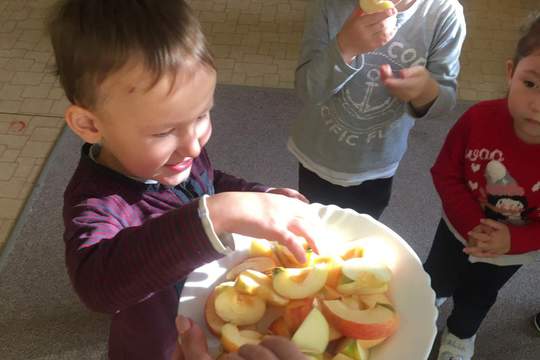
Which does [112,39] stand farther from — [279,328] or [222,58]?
[222,58]

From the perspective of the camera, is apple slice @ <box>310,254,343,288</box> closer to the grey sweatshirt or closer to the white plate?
the white plate

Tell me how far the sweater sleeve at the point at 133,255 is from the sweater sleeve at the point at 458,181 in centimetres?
54

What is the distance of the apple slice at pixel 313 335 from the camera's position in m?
0.60

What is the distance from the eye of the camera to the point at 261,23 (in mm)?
2240

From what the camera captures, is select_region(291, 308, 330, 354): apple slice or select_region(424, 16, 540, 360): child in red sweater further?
select_region(424, 16, 540, 360): child in red sweater

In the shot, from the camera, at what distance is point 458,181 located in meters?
0.95

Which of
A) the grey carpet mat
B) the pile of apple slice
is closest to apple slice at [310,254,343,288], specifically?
the pile of apple slice

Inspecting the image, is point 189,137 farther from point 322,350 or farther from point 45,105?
point 45,105

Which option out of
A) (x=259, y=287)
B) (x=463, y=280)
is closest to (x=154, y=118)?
(x=259, y=287)

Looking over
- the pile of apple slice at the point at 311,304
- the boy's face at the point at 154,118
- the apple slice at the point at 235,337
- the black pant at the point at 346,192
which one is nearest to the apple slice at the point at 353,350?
the pile of apple slice at the point at 311,304

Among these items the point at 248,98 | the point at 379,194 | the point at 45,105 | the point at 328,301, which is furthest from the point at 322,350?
the point at 45,105

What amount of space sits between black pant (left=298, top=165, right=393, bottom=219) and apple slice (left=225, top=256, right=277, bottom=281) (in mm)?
462

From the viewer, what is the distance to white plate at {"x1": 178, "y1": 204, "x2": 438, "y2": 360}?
62 cm

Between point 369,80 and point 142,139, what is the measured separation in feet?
1.61
